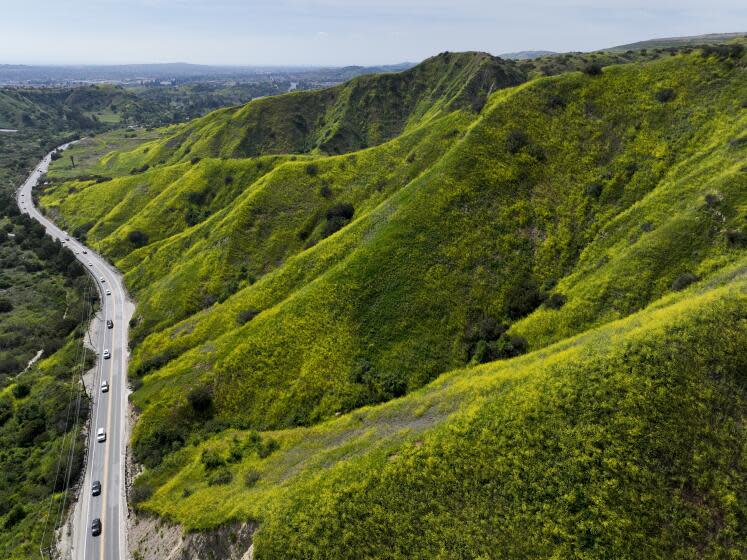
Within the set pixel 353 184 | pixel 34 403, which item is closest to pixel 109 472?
pixel 34 403

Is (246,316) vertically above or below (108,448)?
above

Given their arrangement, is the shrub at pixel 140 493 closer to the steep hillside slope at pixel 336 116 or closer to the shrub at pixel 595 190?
the shrub at pixel 595 190

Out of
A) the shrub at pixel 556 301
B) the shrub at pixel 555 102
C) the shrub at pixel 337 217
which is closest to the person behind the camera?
the shrub at pixel 556 301

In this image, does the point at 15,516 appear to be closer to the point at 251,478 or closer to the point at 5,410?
the point at 5,410

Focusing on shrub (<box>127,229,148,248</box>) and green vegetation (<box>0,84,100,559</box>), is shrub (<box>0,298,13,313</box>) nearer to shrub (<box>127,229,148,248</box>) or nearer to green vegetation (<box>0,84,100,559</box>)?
green vegetation (<box>0,84,100,559</box>)

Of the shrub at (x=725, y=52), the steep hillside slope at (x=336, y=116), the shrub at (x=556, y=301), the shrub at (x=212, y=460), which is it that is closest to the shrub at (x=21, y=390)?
the shrub at (x=212, y=460)

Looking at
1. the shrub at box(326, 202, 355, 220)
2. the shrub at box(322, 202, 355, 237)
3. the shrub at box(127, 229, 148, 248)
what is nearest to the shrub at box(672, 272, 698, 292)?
the shrub at box(322, 202, 355, 237)

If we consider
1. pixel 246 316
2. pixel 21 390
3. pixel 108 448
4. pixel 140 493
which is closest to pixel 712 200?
pixel 246 316
